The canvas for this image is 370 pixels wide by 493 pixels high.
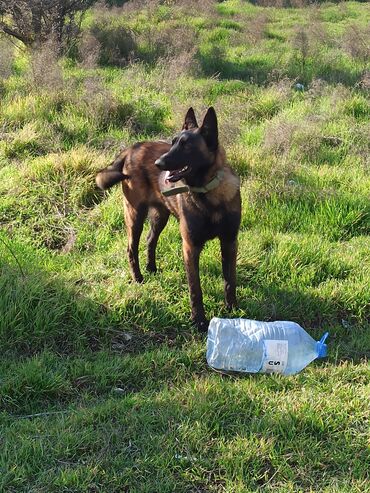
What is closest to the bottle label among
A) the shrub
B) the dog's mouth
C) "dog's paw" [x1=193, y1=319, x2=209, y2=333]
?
"dog's paw" [x1=193, y1=319, x2=209, y2=333]

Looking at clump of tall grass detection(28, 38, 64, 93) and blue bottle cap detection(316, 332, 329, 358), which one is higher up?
clump of tall grass detection(28, 38, 64, 93)

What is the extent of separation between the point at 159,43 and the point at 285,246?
747cm

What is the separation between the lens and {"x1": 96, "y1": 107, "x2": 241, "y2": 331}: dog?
3.58 metres

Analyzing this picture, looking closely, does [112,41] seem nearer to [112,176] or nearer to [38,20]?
[38,20]

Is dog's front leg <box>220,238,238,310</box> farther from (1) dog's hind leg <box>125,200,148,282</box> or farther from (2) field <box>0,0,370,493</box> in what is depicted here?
(1) dog's hind leg <box>125,200,148,282</box>

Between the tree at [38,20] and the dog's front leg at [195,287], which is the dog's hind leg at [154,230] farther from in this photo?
the tree at [38,20]

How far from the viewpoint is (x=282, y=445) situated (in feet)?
8.85

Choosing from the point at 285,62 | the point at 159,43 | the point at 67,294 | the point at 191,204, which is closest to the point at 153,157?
the point at 191,204

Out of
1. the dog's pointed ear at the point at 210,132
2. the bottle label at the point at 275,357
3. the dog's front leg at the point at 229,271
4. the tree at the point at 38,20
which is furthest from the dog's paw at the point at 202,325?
the tree at the point at 38,20

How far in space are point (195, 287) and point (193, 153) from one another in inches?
36.5

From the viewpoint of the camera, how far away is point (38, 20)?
33.2 feet

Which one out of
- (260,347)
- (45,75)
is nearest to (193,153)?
(260,347)

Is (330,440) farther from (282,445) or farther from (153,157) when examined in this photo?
(153,157)

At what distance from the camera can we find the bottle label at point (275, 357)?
10.9 feet
